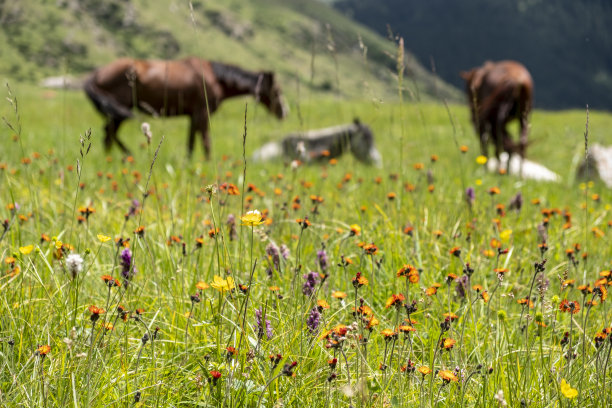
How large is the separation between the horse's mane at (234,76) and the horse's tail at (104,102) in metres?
2.02

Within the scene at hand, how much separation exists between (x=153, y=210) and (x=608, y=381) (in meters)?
3.46

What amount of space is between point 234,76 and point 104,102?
8.54 ft

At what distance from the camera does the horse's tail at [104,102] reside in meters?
9.27

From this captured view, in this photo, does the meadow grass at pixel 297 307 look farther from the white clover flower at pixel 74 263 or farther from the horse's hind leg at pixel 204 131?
the horse's hind leg at pixel 204 131

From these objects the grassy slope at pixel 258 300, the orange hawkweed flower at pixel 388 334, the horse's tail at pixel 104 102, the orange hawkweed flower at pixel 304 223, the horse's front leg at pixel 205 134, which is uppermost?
the orange hawkweed flower at pixel 304 223

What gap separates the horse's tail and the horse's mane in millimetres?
2024

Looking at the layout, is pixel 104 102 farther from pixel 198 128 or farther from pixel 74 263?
pixel 74 263

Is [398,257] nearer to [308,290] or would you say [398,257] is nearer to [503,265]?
[503,265]

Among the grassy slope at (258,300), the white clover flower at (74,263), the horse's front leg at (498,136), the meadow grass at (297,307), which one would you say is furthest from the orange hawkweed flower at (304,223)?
the horse's front leg at (498,136)

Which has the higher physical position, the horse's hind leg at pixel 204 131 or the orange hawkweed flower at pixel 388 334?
the orange hawkweed flower at pixel 388 334

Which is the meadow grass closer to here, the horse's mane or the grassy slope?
the grassy slope

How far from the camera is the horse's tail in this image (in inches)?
365

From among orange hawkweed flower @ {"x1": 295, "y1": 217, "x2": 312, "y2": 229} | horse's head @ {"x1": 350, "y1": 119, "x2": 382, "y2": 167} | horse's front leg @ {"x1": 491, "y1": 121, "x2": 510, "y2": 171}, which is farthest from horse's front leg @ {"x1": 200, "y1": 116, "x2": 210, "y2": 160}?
orange hawkweed flower @ {"x1": 295, "y1": 217, "x2": 312, "y2": 229}

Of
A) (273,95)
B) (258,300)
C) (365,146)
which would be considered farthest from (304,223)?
(273,95)
